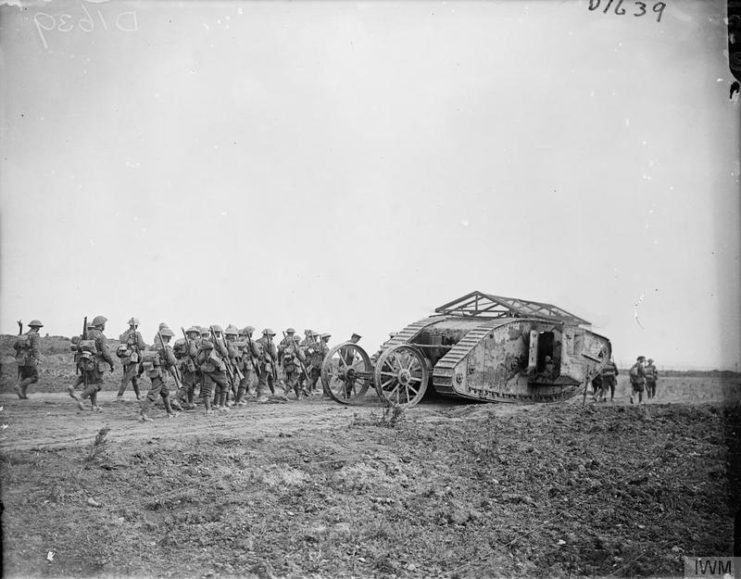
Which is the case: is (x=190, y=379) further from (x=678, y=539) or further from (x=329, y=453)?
(x=678, y=539)

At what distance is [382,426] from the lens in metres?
10.3

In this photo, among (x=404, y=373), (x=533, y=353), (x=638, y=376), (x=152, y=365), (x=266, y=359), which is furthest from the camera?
(x=638, y=376)

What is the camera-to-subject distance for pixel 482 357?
13.0m

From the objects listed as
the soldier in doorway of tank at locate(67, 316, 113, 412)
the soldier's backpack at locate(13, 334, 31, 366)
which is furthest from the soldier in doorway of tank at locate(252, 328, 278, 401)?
the soldier's backpack at locate(13, 334, 31, 366)

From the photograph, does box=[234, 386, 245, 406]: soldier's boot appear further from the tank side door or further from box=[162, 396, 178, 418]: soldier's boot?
the tank side door

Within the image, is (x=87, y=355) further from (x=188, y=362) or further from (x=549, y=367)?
(x=549, y=367)

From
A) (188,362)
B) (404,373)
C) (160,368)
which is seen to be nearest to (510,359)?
(404,373)

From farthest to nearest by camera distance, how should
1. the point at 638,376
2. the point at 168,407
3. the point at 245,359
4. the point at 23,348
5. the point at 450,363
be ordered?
the point at 638,376 < the point at 245,359 < the point at 450,363 < the point at 23,348 < the point at 168,407

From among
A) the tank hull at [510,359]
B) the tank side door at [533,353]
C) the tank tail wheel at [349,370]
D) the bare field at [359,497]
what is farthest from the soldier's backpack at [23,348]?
the tank side door at [533,353]

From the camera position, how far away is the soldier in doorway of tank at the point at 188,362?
1189 cm

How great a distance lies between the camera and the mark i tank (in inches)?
498

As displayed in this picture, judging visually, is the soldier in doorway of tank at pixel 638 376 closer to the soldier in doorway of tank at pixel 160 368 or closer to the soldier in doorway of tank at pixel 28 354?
the soldier in doorway of tank at pixel 160 368

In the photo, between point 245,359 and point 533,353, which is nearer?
point 245,359

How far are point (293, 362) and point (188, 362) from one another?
392 cm
